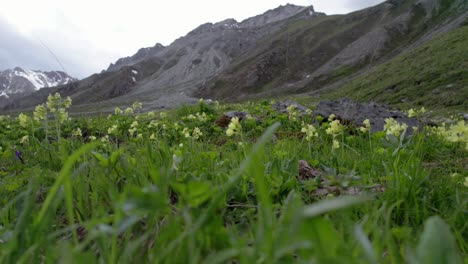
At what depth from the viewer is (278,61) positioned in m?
97.9

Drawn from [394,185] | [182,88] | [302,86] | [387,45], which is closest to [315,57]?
[387,45]

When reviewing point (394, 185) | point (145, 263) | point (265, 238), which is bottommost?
point (394, 185)

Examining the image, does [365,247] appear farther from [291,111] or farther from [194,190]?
[291,111]

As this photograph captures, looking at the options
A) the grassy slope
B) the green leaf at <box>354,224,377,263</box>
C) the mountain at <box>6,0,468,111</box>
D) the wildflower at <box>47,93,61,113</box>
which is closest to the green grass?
the green leaf at <box>354,224,377,263</box>

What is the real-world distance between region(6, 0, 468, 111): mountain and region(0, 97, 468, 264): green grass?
41.3m

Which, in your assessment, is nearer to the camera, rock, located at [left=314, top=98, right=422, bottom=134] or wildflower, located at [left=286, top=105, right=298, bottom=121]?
wildflower, located at [left=286, top=105, right=298, bottom=121]

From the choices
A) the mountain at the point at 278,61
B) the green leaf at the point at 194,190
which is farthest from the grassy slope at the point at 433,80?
the green leaf at the point at 194,190

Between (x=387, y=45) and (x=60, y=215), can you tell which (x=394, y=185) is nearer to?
(x=60, y=215)

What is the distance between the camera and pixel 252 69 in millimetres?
95250

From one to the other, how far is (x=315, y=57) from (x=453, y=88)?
245ft

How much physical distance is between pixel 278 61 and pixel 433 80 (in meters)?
71.3

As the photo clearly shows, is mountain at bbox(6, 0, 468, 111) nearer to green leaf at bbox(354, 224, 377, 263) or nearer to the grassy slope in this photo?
the grassy slope

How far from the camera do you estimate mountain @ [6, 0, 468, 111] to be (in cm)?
7281

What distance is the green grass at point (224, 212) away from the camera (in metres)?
0.91
